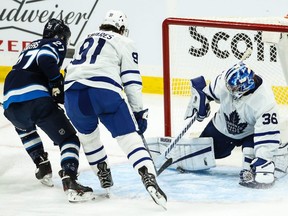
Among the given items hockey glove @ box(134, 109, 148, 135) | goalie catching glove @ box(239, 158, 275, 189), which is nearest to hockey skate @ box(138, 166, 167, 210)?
hockey glove @ box(134, 109, 148, 135)

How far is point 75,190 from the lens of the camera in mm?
3834

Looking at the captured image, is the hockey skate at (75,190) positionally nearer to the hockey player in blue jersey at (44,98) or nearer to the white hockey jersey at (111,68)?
the hockey player in blue jersey at (44,98)

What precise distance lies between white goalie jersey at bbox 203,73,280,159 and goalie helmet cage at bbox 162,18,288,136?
1.52ft

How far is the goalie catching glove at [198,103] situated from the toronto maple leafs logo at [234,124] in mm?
116

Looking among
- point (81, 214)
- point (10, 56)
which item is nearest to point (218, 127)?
point (81, 214)

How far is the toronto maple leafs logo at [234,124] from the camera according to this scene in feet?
13.6

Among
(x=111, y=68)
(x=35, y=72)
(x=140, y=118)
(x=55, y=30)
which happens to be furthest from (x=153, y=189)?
(x=55, y=30)

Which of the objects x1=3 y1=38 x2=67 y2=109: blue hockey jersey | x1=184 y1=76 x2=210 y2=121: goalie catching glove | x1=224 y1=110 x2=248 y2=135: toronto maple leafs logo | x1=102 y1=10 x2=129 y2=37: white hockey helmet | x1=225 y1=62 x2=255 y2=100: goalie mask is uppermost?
x1=102 y1=10 x2=129 y2=37: white hockey helmet

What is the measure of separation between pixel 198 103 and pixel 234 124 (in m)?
0.23

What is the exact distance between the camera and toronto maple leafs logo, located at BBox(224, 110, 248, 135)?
415cm

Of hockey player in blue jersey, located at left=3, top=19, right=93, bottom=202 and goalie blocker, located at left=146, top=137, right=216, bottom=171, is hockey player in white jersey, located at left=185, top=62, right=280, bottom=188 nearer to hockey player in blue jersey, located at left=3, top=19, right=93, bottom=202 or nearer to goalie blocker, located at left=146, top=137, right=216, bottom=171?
goalie blocker, located at left=146, top=137, right=216, bottom=171

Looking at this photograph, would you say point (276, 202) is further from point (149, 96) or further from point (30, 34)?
point (30, 34)

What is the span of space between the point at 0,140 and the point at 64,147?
1332 millimetres

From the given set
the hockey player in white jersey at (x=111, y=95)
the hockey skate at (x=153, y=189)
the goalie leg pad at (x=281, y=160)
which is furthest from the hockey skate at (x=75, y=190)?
the goalie leg pad at (x=281, y=160)
